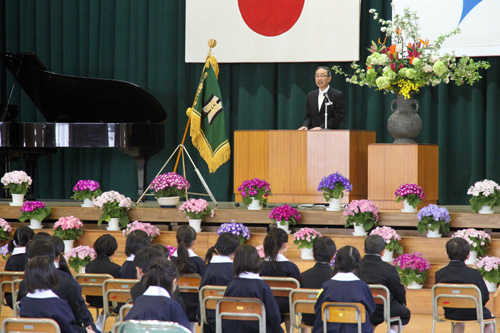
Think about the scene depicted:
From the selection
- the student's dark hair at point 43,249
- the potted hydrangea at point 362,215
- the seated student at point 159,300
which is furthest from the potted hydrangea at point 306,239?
the seated student at point 159,300

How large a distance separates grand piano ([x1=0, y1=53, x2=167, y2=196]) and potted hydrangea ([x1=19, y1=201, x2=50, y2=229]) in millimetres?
1057

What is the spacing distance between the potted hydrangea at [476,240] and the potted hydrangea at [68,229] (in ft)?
12.9

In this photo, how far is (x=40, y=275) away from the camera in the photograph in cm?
374

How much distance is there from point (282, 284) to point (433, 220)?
2.75 meters

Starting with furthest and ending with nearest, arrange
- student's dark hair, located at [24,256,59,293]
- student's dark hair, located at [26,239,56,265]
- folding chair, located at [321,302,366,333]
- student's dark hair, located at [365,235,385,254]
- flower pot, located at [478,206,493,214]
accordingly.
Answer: flower pot, located at [478,206,493,214] < student's dark hair, located at [365,235,385,254] < student's dark hair, located at [26,239,56,265] < folding chair, located at [321,302,366,333] < student's dark hair, located at [24,256,59,293]

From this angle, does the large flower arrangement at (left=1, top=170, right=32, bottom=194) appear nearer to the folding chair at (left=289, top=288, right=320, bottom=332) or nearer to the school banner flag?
the school banner flag

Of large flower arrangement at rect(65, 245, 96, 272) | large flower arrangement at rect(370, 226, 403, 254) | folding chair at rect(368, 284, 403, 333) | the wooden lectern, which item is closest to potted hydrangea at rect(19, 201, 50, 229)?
large flower arrangement at rect(65, 245, 96, 272)

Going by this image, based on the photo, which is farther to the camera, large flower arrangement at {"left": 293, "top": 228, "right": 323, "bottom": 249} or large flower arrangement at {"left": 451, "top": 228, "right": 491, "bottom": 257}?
large flower arrangement at {"left": 293, "top": 228, "right": 323, "bottom": 249}

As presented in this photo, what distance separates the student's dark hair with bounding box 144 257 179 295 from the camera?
359 centimetres

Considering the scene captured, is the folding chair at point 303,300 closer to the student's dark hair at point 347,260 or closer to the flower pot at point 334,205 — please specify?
the student's dark hair at point 347,260

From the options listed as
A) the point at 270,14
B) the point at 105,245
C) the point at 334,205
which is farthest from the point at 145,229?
the point at 270,14

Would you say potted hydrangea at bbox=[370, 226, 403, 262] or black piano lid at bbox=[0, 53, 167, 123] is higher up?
black piano lid at bbox=[0, 53, 167, 123]

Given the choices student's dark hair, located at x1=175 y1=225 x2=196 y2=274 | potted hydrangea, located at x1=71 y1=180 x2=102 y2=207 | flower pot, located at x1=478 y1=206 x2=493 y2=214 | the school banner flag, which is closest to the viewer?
student's dark hair, located at x1=175 y1=225 x2=196 y2=274

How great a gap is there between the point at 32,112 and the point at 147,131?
134 inches
